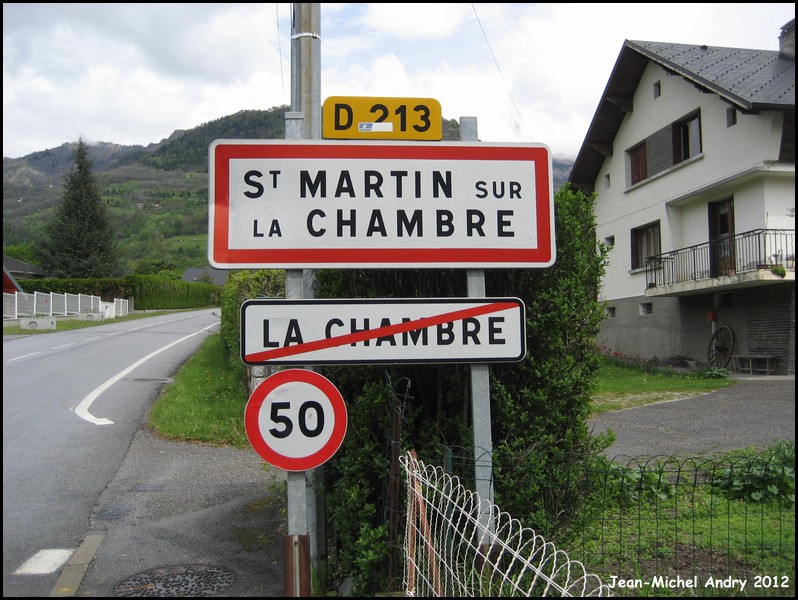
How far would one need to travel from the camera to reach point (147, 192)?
377 feet

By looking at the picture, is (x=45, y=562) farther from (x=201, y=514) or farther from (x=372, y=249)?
(x=372, y=249)

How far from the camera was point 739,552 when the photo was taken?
4.40 m

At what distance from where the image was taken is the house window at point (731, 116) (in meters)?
19.1

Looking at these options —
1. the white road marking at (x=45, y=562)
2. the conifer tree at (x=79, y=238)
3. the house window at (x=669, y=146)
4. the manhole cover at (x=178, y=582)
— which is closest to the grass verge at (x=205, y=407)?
the white road marking at (x=45, y=562)

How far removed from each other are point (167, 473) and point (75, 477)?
860 mm

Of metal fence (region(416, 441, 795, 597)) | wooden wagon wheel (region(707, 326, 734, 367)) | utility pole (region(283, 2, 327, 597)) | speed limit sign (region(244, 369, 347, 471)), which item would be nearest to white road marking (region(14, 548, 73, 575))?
utility pole (region(283, 2, 327, 597))

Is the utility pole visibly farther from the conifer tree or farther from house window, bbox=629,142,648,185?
the conifer tree

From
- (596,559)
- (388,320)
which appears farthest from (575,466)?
(388,320)

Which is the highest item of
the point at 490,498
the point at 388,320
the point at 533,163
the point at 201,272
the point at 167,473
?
the point at 201,272

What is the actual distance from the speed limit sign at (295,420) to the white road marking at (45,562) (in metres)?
2.35

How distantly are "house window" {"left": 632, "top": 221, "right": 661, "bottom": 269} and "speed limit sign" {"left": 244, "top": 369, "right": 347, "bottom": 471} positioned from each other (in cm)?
2177

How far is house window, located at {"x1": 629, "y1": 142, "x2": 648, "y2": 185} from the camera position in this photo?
24.3m

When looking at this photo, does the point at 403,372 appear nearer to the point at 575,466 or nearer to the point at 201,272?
the point at 575,466

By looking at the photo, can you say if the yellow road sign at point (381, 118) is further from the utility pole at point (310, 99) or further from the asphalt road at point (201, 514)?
the asphalt road at point (201, 514)
